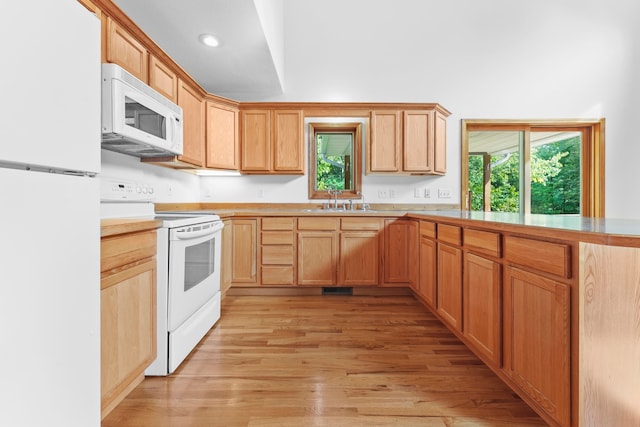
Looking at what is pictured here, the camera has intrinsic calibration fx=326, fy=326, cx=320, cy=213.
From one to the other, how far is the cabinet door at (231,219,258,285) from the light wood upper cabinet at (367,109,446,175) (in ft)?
4.89

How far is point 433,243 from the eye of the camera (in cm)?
257

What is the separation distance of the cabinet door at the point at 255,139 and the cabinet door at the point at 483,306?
8.05ft

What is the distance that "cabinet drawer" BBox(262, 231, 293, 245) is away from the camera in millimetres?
3285

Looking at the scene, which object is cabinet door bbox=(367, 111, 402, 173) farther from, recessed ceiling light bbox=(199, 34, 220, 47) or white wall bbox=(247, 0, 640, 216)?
recessed ceiling light bbox=(199, 34, 220, 47)

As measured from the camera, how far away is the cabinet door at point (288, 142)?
3.67m

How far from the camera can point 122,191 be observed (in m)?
1.83

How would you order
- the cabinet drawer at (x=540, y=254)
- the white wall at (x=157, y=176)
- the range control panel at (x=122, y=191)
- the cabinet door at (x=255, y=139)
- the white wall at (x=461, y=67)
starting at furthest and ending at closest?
the white wall at (x=461, y=67) < the cabinet door at (x=255, y=139) < the white wall at (x=157, y=176) < the range control panel at (x=122, y=191) < the cabinet drawer at (x=540, y=254)

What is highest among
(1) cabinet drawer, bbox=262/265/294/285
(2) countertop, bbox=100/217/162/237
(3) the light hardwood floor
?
(2) countertop, bbox=100/217/162/237

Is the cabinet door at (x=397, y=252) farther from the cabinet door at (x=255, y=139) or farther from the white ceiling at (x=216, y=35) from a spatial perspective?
the white ceiling at (x=216, y=35)

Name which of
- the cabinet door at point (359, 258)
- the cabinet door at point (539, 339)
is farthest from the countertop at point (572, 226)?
the cabinet door at point (359, 258)

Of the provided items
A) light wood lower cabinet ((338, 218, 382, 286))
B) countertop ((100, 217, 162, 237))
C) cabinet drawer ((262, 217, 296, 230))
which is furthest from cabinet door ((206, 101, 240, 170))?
countertop ((100, 217, 162, 237))
